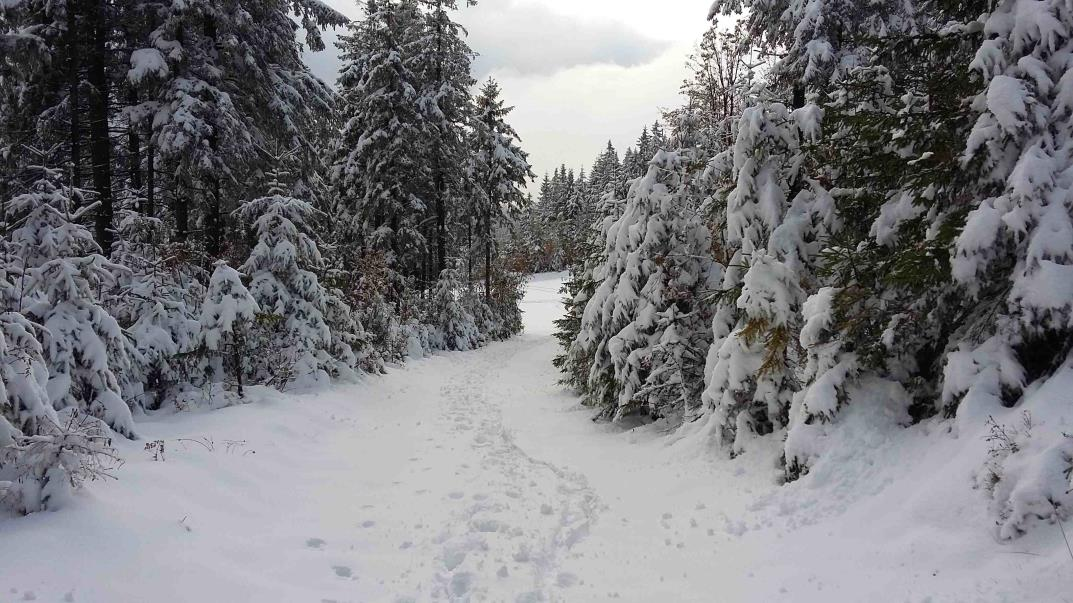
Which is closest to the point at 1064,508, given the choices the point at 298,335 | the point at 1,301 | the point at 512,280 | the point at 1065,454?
the point at 1065,454

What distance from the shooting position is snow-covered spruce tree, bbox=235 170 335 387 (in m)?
12.3

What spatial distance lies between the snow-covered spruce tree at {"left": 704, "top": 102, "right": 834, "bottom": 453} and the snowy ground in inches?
33.1

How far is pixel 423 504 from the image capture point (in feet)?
24.4

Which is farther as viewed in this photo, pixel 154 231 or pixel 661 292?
pixel 154 231

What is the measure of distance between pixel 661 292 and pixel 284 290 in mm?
8228

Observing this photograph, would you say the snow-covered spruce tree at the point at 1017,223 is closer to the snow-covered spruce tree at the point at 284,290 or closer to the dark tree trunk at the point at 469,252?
the snow-covered spruce tree at the point at 284,290

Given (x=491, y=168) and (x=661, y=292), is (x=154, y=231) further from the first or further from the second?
(x=491, y=168)

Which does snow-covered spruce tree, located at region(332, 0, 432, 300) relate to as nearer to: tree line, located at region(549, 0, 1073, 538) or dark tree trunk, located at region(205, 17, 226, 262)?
dark tree trunk, located at region(205, 17, 226, 262)

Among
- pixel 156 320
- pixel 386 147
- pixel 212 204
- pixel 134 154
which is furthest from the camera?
pixel 386 147

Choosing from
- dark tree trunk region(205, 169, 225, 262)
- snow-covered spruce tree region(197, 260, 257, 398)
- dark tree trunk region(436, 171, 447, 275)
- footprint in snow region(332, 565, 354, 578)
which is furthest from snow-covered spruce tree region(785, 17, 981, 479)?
dark tree trunk region(436, 171, 447, 275)

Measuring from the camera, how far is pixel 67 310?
6.86 metres

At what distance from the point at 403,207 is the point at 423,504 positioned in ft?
66.8

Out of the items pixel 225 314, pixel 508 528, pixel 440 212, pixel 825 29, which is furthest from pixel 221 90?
pixel 440 212

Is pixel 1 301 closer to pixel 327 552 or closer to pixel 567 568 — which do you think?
pixel 327 552
